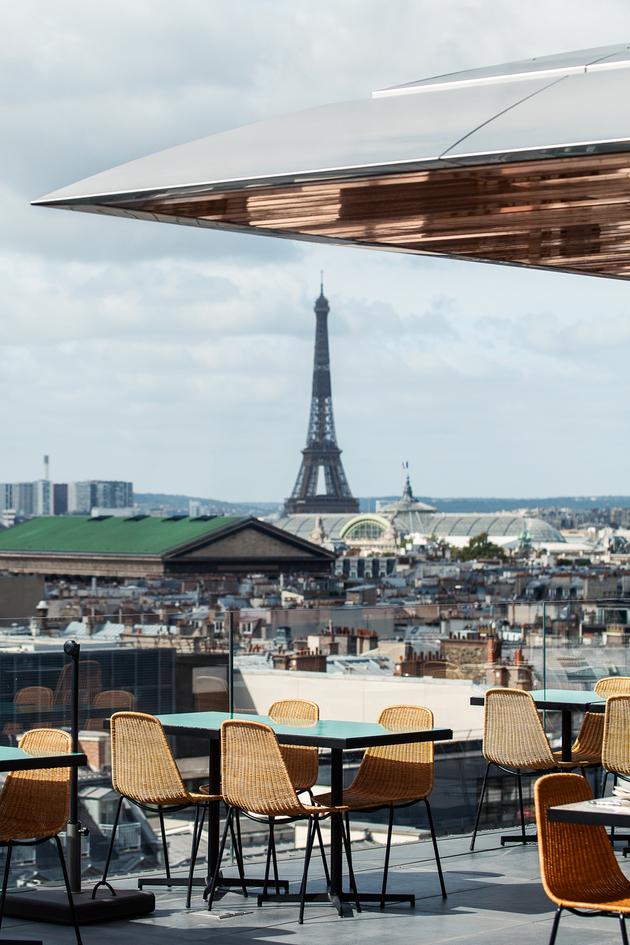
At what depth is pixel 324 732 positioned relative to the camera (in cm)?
647

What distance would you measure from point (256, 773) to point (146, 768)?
581 millimetres

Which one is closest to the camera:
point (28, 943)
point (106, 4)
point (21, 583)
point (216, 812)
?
point (28, 943)

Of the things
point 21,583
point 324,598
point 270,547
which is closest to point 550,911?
point 21,583

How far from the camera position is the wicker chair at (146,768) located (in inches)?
255

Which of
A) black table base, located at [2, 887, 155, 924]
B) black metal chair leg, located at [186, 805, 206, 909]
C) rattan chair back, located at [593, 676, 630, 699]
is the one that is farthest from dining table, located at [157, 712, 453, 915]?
rattan chair back, located at [593, 676, 630, 699]

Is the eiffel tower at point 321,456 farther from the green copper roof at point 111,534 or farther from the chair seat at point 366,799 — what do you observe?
the chair seat at point 366,799

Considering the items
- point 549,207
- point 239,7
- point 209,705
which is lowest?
point 209,705

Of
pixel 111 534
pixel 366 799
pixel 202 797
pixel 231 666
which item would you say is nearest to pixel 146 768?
pixel 202 797

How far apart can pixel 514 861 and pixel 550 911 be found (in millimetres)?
1335

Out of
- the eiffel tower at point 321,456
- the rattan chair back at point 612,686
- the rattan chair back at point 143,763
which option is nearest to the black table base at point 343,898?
the rattan chair back at point 143,763

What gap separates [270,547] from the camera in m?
81.1

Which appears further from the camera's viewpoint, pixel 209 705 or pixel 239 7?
pixel 239 7

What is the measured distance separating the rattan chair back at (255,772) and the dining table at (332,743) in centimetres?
20

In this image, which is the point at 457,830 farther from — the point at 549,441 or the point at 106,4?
the point at 549,441
